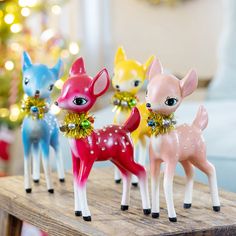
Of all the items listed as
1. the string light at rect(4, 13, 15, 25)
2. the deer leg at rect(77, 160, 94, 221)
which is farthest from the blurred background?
the deer leg at rect(77, 160, 94, 221)

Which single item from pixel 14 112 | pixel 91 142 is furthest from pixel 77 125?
pixel 14 112

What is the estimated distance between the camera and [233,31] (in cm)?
258

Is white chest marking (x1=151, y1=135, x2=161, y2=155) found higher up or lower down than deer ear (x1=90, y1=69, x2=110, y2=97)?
lower down

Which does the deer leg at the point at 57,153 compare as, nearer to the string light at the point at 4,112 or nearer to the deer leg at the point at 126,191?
the deer leg at the point at 126,191

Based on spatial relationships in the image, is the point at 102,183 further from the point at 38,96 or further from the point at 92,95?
the point at 92,95

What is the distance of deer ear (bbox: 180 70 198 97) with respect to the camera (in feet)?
3.70

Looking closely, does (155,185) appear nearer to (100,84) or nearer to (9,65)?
(100,84)

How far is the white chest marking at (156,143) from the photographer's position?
1.16m

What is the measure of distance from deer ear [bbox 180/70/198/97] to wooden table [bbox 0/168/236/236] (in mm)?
213

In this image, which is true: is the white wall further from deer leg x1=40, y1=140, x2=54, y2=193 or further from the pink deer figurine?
the pink deer figurine

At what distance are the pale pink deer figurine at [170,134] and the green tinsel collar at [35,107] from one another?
0.28m

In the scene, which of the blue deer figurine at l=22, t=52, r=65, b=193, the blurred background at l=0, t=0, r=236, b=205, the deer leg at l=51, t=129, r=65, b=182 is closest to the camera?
the blue deer figurine at l=22, t=52, r=65, b=193

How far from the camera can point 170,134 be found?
1.16 metres

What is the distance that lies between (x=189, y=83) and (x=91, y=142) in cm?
20
